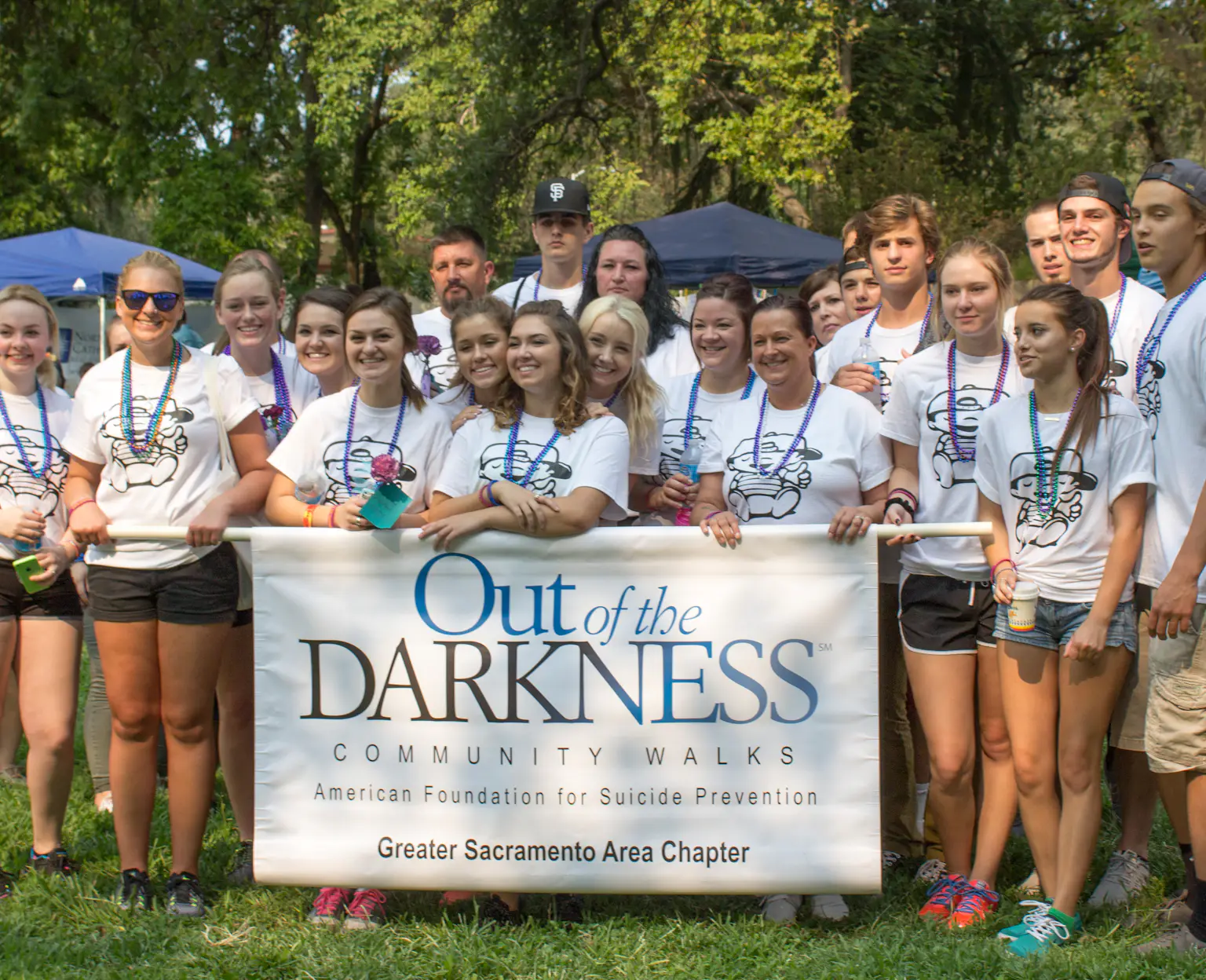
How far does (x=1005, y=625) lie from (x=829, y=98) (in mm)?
15196

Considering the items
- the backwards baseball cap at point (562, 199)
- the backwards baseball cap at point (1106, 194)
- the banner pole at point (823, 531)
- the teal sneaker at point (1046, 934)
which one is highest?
the backwards baseball cap at point (562, 199)

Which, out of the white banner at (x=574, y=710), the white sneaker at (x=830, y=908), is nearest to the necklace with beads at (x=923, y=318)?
the white banner at (x=574, y=710)

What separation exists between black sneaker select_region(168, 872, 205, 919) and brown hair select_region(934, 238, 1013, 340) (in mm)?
3039

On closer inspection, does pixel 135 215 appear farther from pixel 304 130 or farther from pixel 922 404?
pixel 922 404

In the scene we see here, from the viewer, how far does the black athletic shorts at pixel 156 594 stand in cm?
403

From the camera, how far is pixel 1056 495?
12.4 ft

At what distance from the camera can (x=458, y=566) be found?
3.89 m

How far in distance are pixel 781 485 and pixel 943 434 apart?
529mm

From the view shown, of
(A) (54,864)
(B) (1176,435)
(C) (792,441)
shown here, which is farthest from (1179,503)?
(A) (54,864)

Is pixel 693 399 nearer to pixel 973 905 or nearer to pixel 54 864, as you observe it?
pixel 973 905

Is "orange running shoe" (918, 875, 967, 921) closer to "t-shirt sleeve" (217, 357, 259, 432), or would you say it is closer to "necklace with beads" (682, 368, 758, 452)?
"necklace with beads" (682, 368, 758, 452)

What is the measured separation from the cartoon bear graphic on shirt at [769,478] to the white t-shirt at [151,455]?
164 cm

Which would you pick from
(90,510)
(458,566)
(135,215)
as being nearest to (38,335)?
(90,510)

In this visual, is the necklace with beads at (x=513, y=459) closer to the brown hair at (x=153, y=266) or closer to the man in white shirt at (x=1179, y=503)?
the brown hair at (x=153, y=266)
